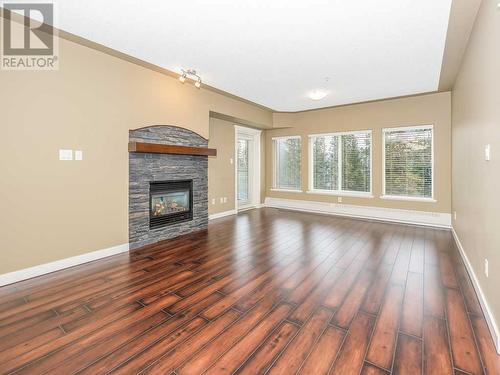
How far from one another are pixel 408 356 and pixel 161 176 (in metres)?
4.00

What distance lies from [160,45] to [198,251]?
292 cm

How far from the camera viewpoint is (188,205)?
514 cm

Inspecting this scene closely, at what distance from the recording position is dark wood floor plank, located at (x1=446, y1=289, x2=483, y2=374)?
5.48 feet

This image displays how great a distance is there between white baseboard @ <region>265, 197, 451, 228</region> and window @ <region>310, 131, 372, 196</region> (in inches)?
15.9

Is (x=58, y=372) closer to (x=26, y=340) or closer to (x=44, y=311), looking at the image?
(x=26, y=340)

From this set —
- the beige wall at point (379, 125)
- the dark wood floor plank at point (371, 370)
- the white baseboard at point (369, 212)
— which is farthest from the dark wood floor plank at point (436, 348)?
the beige wall at point (379, 125)

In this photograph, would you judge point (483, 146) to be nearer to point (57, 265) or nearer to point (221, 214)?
point (57, 265)

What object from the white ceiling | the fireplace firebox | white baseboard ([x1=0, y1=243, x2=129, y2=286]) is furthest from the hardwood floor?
the white ceiling

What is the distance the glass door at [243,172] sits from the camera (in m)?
7.52

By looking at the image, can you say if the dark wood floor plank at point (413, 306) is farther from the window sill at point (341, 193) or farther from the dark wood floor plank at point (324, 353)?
the window sill at point (341, 193)

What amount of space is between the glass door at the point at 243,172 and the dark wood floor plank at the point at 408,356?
5.74 metres

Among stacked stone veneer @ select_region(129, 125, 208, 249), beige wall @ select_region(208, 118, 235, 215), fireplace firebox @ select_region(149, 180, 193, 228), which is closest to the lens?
stacked stone veneer @ select_region(129, 125, 208, 249)

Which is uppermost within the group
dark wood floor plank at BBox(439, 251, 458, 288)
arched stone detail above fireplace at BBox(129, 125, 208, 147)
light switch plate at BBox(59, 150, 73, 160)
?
arched stone detail above fireplace at BBox(129, 125, 208, 147)

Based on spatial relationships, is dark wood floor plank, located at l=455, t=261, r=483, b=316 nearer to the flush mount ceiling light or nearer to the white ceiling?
the white ceiling
